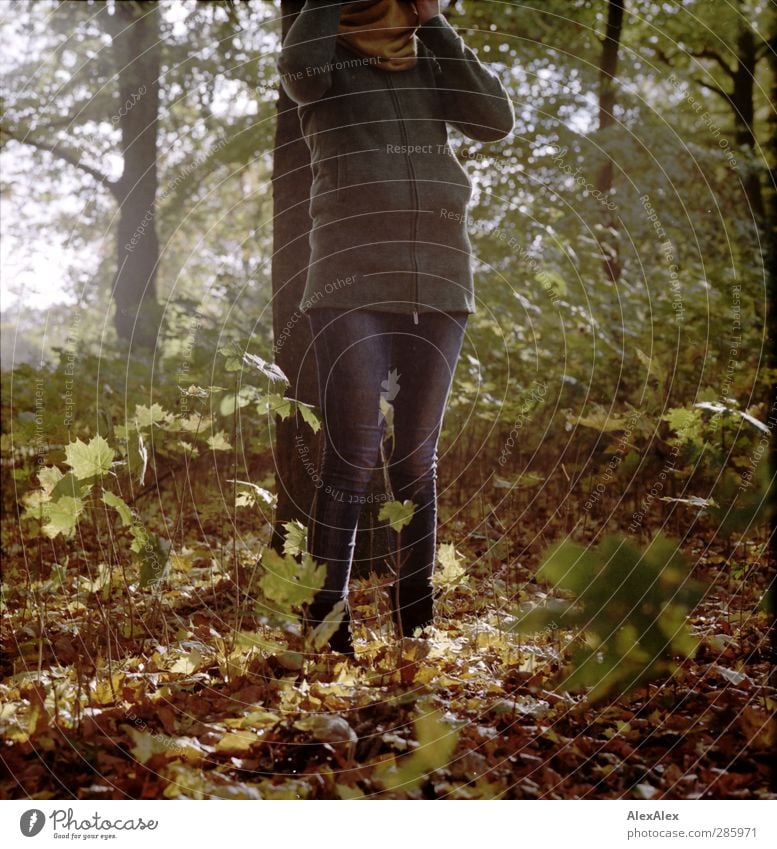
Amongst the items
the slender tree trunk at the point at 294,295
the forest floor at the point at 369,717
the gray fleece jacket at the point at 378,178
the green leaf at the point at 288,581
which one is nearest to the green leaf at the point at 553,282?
the slender tree trunk at the point at 294,295

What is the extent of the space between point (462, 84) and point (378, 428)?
127 cm

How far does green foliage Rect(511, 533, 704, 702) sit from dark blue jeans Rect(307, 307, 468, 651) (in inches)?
22.6

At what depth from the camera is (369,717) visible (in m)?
2.40

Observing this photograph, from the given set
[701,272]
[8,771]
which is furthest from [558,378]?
[8,771]

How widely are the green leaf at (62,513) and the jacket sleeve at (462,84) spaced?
1.88m

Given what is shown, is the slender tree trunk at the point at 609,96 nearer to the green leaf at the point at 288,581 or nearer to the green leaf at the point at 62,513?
the green leaf at the point at 288,581

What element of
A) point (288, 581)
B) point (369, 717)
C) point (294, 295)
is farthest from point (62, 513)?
point (294, 295)

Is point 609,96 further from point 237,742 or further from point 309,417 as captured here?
point 237,742

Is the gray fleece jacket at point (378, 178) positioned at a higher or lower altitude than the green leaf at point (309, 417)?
higher

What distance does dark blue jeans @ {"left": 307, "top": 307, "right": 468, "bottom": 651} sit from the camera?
2695 mm

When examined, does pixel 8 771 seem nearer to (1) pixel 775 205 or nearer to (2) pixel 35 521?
(2) pixel 35 521

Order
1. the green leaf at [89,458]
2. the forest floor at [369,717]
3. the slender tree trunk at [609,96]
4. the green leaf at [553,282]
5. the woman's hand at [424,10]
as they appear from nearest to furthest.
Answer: the forest floor at [369,717] → the green leaf at [89,458] → the woman's hand at [424,10] → the green leaf at [553,282] → the slender tree trunk at [609,96]

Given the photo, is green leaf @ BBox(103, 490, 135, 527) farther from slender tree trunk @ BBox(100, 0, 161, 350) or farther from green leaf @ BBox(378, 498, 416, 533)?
slender tree trunk @ BBox(100, 0, 161, 350)

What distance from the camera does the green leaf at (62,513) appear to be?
262cm
